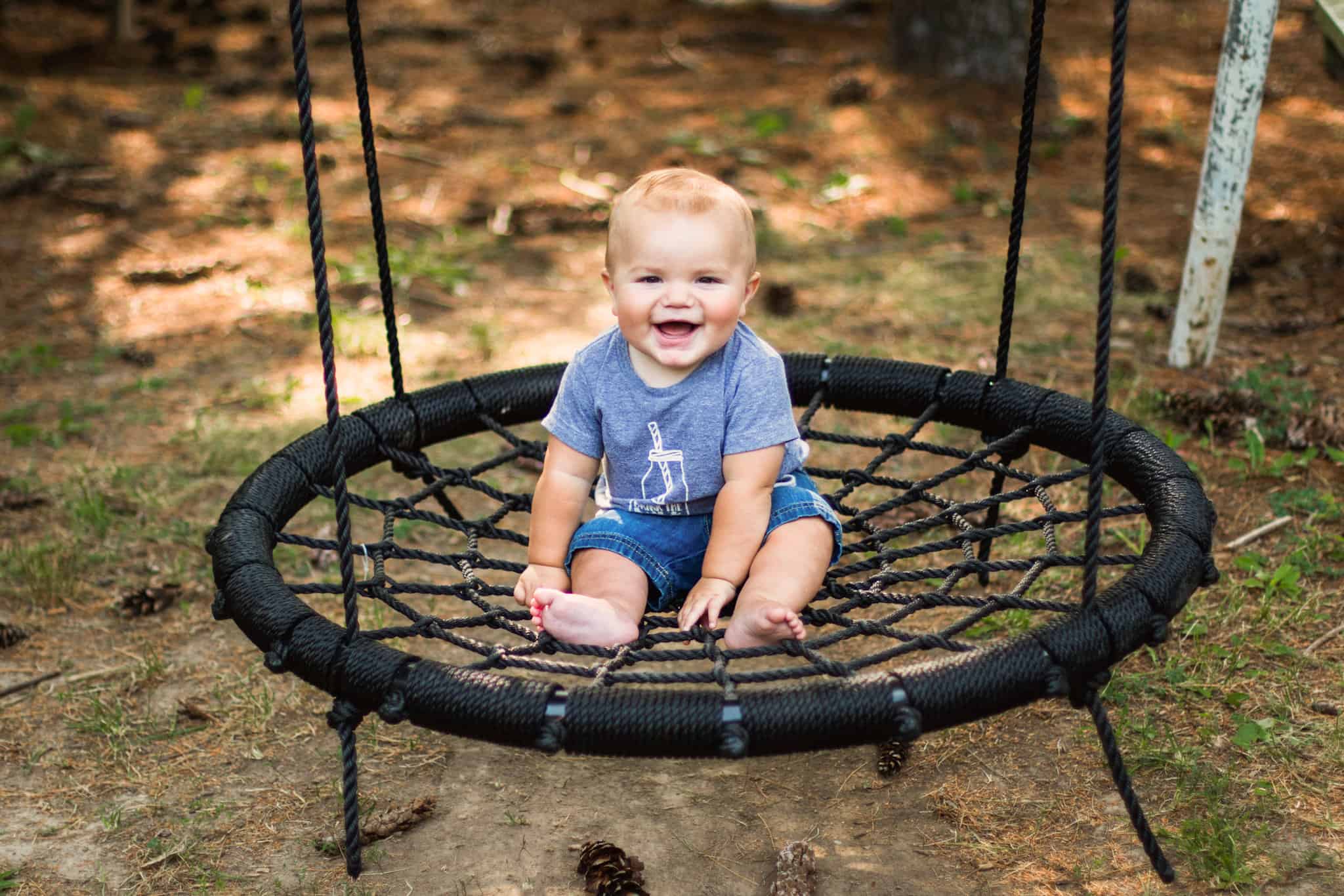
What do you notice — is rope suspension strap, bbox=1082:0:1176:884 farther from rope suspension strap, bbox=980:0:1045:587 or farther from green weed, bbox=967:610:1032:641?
green weed, bbox=967:610:1032:641

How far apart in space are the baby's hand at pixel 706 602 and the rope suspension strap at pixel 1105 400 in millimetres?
588

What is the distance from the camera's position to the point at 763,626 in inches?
79.7

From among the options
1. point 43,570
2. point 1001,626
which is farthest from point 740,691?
point 43,570

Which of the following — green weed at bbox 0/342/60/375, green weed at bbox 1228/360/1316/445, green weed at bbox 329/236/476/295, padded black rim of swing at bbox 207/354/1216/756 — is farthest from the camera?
green weed at bbox 329/236/476/295

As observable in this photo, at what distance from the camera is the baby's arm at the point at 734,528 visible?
7.22 ft

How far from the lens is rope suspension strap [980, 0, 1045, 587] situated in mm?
2404

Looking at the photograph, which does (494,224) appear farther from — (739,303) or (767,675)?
(767,675)

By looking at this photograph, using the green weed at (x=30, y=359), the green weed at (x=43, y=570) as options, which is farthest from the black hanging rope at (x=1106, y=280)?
the green weed at (x=30, y=359)

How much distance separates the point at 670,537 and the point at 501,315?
235 centimetres

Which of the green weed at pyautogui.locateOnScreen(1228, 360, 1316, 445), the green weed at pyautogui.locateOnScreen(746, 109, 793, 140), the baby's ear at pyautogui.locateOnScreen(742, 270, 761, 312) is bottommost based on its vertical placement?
the green weed at pyautogui.locateOnScreen(1228, 360, 1316, 445)

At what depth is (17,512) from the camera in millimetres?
3336

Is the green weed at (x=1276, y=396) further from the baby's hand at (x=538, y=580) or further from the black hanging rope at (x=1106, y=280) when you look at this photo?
the baby's hand at (x=538, y=580)

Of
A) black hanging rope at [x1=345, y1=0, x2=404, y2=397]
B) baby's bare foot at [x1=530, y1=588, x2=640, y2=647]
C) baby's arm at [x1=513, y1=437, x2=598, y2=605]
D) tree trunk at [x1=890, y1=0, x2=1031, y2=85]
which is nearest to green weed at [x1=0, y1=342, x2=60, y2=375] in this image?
black hanging rope at [x1=345, y1=0, x2=404, y2=397]

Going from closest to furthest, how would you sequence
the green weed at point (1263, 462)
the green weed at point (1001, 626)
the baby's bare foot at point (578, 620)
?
the baby's bare foot at point (578, 620), the green weed at point (1001, 626), the green weed at point (1263, 462)
